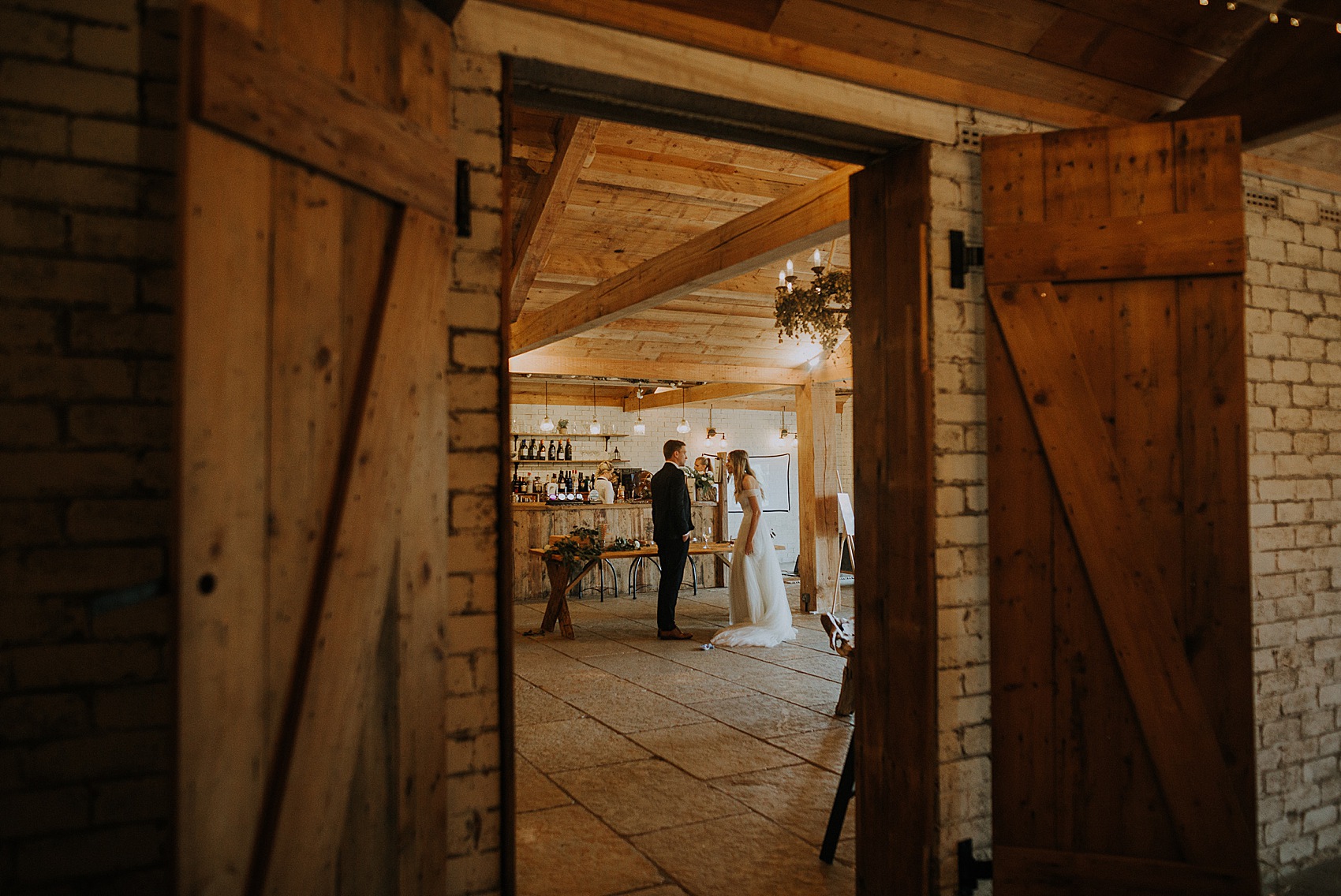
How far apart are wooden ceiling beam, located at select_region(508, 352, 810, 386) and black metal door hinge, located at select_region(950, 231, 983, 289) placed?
273 inches

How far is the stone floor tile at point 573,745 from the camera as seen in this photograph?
433 centimetres

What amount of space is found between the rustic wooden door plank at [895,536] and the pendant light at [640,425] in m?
10.4

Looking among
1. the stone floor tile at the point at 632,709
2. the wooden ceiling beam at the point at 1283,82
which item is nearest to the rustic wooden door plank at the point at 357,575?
the wooden ceiling beam at the point at 1283,82

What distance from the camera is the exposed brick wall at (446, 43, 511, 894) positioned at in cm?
216

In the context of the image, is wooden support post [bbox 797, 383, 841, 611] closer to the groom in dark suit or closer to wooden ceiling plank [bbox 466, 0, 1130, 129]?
the groom in dark suit

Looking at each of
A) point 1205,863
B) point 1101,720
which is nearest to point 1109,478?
point 1101,720

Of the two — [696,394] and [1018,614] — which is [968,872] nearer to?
[1018,614]

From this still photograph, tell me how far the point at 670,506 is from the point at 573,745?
3678 millimetres

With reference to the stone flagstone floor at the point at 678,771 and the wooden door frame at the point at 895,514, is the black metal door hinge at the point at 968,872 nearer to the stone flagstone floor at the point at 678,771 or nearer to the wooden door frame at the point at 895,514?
the wooden door frame at the point at 895,514

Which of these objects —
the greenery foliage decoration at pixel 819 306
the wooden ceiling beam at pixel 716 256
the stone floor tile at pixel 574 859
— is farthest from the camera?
the greenery foliage decoration at pixel 819 306

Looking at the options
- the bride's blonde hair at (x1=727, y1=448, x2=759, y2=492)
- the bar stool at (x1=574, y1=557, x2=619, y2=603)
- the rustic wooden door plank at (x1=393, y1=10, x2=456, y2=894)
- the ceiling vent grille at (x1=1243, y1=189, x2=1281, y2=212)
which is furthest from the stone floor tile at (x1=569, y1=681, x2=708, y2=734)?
the bar stool at (x1=574, y1=557, x2=619, y2=603)

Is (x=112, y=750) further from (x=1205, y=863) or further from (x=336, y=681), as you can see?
(x=1205, y=863)

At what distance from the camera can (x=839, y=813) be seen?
10.6 feet

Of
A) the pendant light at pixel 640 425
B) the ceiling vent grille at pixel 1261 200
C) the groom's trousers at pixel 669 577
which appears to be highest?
the ceiling vent grille at pixel 1261 200
